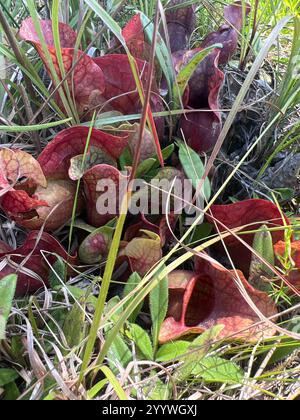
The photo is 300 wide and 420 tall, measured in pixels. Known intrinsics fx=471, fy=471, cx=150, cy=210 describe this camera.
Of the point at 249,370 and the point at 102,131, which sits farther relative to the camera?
the point at 102,131

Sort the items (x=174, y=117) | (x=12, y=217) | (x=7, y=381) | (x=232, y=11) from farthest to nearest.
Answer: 1. (x=232, y=11)
2. (x=174, y=117)
3. (x=12, y=217)
4. (x=7, y=381)

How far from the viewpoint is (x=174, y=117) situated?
993 millimetres

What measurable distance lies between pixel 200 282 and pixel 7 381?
14.0 inches

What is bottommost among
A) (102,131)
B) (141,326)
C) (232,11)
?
(141,326)

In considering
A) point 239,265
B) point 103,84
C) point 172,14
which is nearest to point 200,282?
point 239,265

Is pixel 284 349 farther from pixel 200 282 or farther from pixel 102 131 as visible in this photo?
pixel 102 131

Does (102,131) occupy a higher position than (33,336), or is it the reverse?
(102,131)

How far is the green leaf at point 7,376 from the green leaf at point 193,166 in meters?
0.43

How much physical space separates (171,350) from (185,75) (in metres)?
0.50

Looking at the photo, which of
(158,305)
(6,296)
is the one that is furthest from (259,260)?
(6,296)

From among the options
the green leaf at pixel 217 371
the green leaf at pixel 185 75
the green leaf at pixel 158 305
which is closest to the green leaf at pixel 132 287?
the green leaf at pixel 158 305

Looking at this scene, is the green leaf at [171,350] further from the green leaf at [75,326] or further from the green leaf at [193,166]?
the green leaf at [193,166]

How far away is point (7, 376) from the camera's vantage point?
69cm

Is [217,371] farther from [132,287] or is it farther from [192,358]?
[132,287]
